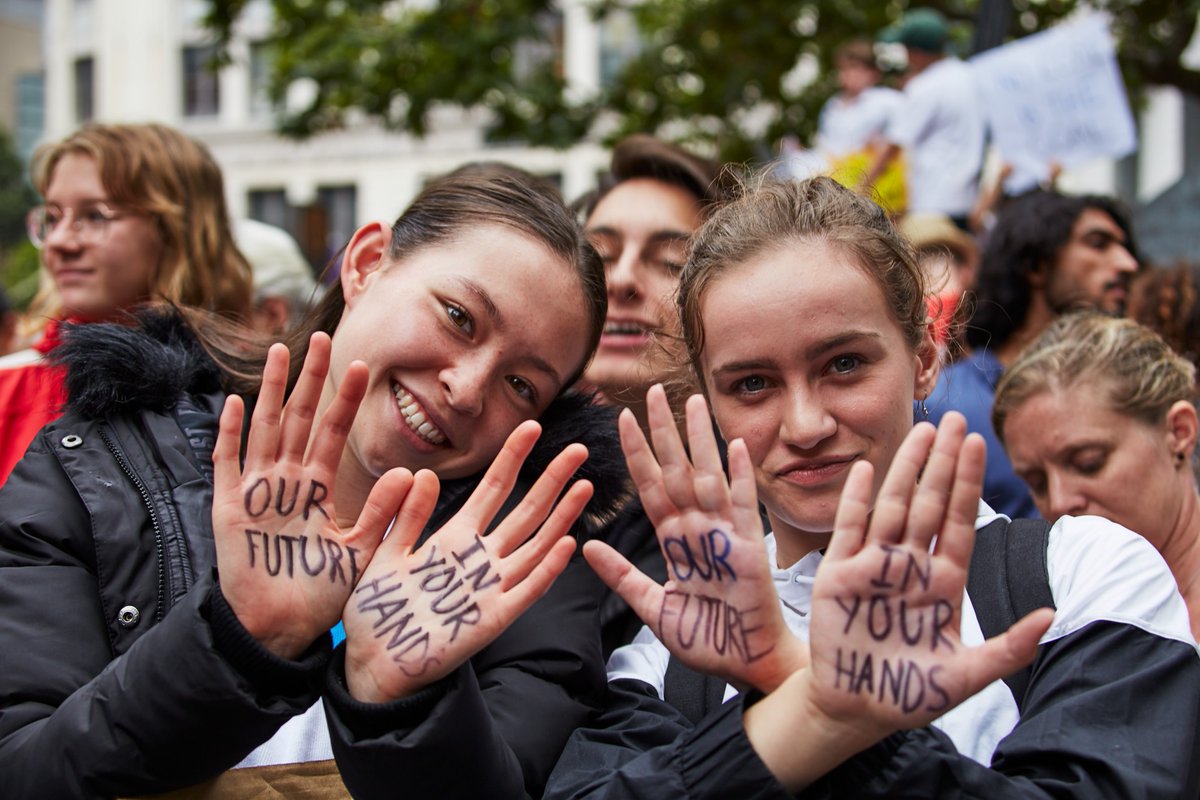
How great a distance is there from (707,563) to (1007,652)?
15.7 inches

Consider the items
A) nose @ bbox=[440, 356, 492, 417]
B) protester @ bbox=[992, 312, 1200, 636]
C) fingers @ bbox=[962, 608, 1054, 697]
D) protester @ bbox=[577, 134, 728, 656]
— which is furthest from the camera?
protester @ bbox=[577, 134, 728, 656]

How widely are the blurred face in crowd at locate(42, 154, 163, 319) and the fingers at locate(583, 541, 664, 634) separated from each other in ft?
7.47

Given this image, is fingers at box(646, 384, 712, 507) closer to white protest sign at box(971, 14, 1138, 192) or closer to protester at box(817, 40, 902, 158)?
white protest sign at box(971, 14, 1138, 192)

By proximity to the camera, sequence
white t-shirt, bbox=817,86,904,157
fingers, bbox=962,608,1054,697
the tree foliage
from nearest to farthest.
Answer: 1. fingers, bbox=962,608,1054,697
2. white t-shirt, bbox=817,86,904,157
3. the tree foliage

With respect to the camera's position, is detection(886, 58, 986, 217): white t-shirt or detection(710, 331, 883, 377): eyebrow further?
detection(886, 58, 986, 217): white t-shirt

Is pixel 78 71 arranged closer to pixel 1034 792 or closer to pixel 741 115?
pixel 741 115

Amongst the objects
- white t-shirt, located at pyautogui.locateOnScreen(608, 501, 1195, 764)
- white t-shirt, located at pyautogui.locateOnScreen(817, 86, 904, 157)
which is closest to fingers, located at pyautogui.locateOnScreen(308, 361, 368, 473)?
white t-shirt, located at pyautogui.locateOnScreen(608, 501, 1195, 764)

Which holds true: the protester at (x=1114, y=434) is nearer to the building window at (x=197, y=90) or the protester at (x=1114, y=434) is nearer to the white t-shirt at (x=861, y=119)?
the white t-shirt at (x=861, y=119)

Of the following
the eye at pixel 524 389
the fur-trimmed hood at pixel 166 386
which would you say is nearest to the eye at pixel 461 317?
the eye at pixel 524 389

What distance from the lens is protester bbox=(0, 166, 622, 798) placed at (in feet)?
5.62

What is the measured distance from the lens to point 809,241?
2111 millimetres

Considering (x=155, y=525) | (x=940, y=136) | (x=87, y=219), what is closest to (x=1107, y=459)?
(x=155, y=525)

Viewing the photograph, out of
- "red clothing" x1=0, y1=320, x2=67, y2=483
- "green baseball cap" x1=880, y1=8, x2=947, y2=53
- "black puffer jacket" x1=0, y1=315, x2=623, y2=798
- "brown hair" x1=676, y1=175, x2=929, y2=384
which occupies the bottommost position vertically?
"red clothing" x1=0, y1=320, x2=67, y2=483

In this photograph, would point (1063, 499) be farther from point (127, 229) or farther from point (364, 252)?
point (127, 229)
